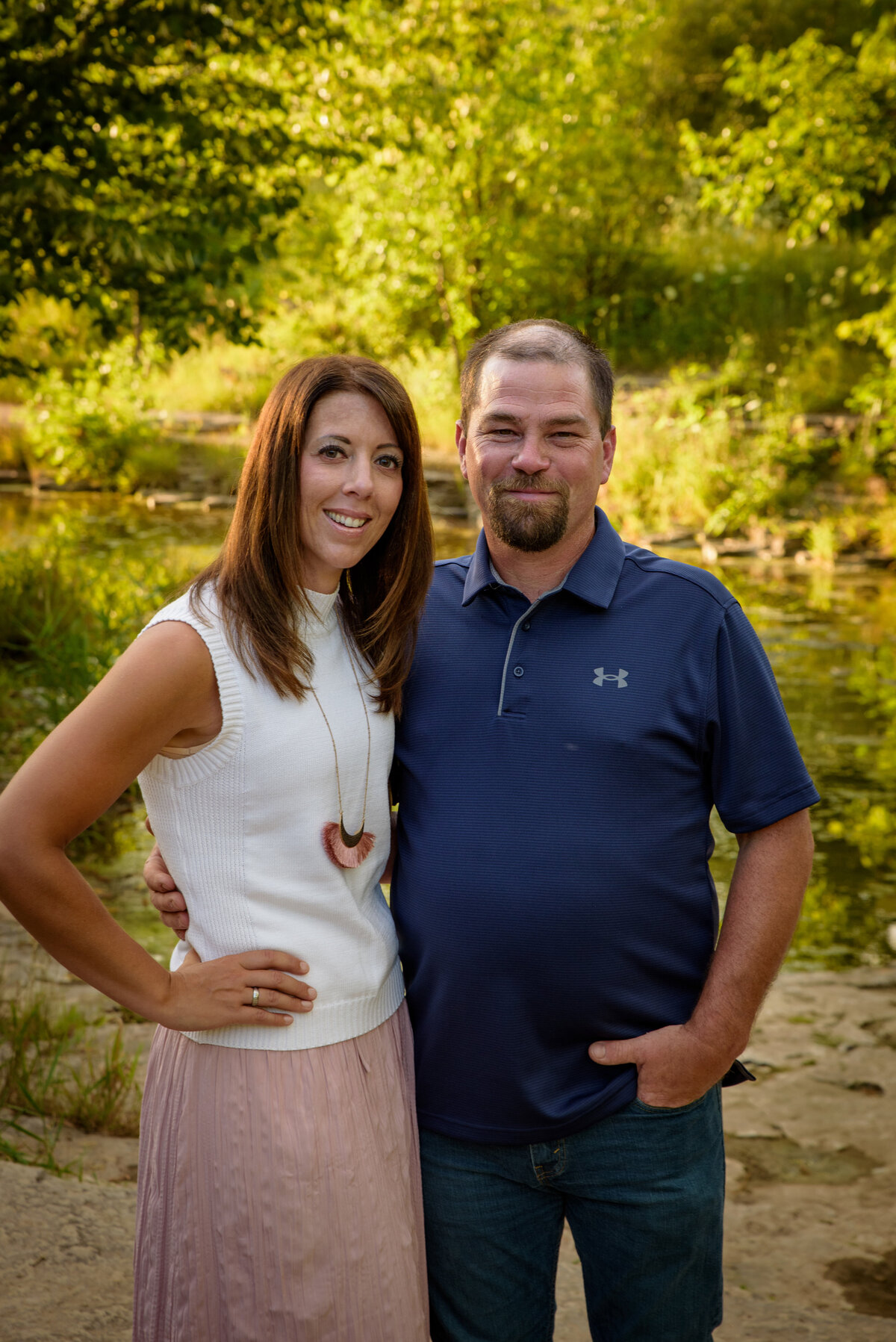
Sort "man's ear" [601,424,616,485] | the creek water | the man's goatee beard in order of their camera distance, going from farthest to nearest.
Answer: the creek water
"man's ear" [601,424,616,485]
the man's goatee beard

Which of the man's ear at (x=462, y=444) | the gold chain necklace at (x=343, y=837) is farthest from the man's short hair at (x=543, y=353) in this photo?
the gold chain necklace at (x=343, y=837)

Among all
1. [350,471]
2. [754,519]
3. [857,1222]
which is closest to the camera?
[350,471]

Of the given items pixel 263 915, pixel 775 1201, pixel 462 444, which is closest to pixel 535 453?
pixel 462 444

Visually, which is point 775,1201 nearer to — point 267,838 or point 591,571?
point 591,571

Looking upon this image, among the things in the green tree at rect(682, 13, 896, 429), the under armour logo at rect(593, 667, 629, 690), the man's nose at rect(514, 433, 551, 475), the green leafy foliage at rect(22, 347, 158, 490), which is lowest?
the under armour logo at rect(593, 667, 629, 690)

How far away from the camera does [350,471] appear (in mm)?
1790

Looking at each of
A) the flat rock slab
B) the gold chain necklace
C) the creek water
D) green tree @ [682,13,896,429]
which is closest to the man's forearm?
the gold chain necklace

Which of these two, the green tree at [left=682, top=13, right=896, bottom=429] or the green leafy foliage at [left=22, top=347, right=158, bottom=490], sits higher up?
the green tree at [left=682, top=13, right=896, bottom=429]

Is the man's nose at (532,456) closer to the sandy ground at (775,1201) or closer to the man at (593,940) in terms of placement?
the man at (593,940)

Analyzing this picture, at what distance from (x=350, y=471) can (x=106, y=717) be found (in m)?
0.54

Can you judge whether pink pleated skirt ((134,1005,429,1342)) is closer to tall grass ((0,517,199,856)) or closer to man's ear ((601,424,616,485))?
man's ear ((601,424,616,485))

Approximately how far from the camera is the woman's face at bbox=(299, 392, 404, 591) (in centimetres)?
178

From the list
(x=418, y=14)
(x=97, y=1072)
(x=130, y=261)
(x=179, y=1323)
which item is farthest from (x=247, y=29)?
(x=179, y=1323)

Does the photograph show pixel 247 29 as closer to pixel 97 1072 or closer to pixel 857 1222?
pixel 97 1072
